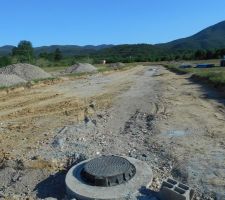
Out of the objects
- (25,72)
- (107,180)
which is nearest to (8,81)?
(25,72)

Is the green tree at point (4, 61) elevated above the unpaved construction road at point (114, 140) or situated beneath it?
situated beneath

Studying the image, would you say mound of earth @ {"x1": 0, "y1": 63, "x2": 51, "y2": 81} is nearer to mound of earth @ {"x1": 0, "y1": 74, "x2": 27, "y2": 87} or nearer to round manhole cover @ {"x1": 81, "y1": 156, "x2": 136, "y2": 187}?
mound of earth @ {"x1": 0, "y1": 74, "x2": 27, "y2": 87}

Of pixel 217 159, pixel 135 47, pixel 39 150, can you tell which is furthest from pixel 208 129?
pixel 135 47

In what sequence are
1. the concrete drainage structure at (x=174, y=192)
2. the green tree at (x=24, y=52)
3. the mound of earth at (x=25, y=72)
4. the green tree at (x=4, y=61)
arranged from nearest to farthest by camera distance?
the concrete drainage structure at (x=174, y=192), the mound of earth at (x=25, y=72), the green tree at (x=4, y=61), the green tree at (x=24, y=52)

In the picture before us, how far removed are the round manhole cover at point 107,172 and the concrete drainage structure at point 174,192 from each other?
2.54 ft

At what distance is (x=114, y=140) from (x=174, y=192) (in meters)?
3.83

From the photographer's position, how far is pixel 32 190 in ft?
21.2

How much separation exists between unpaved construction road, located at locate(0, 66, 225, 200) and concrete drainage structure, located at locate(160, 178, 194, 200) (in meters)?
0.27

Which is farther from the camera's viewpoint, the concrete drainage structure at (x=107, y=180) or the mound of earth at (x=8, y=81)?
the mound of earth at (x=8, y=81)

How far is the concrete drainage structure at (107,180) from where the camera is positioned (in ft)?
18.1

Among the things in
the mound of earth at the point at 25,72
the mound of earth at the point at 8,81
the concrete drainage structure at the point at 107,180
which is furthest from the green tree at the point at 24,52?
the concrete drainage structure at the point at 107,180

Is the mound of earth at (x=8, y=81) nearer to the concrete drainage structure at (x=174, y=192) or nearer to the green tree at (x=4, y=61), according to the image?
the concrete drainage structure at (x=174, y=192)

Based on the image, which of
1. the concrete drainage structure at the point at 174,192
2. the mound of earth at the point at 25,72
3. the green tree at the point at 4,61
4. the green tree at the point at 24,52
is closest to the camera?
the concrete drainage structure at the point at 174,192

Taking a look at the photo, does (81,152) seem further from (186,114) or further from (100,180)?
(186,114)
